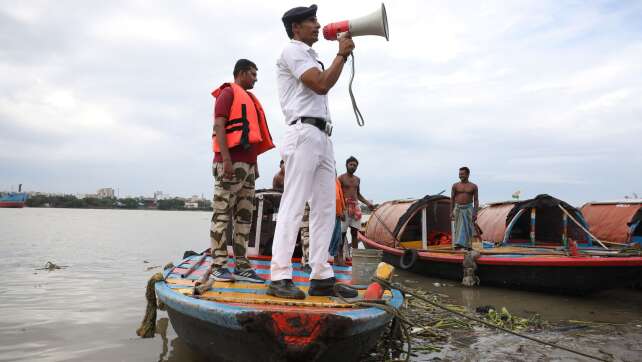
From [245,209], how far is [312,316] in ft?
7.33

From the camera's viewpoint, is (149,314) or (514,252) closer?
(149,314)

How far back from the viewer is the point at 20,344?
4391 millimetres

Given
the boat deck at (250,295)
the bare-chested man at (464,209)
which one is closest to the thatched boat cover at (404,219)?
the bare-chested man at (464,209)

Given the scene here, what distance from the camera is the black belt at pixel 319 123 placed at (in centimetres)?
310

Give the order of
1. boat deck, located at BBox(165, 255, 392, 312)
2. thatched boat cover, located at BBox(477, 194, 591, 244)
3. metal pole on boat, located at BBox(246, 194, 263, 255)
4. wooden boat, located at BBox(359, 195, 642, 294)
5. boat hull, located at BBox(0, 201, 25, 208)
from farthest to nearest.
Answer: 1. boat hull, located at BBox(0, 201, 25, 208)
2. thatched boat cover, located at BBox(477, 194, 591, 244)
3. wooden boat, located at BBox(359, 195, 642, 294)
4. metal pole on boat, located at BBox(246, 194, 263, 255)
5. boat deck, located at BBox(165, 255, 392, 312)

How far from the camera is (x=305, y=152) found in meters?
3.06

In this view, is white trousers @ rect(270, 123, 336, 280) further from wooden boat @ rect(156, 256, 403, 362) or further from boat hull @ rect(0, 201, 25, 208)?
boat hull @ rect(0, 201, 25, 208)

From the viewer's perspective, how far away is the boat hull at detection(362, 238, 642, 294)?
21.7 feet

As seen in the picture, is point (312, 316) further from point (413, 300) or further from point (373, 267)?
point (373, 267)

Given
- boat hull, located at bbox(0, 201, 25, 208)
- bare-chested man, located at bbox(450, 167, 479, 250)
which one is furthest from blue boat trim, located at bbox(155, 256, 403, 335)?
boat hull, located at bbox(0, 201, 25, 208)

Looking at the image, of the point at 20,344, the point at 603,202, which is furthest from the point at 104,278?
the point at 603,202

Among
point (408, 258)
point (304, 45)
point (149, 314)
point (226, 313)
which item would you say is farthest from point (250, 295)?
point (408, 258)

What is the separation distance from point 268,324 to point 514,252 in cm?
751

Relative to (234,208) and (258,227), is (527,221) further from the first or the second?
(234,208)
